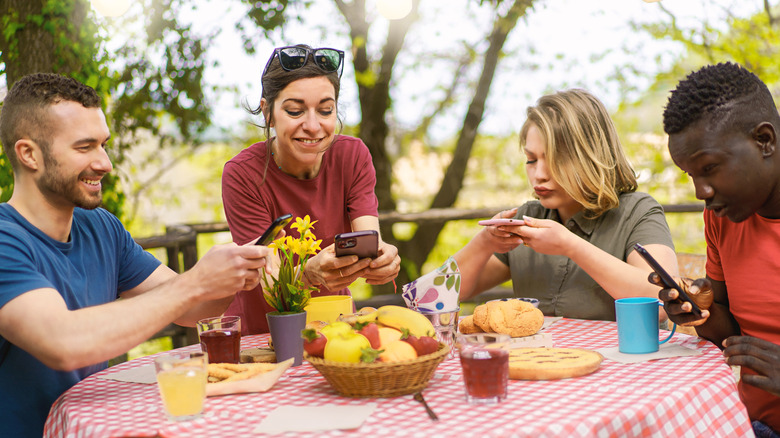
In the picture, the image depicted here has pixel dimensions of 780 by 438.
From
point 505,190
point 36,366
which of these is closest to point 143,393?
point 36,366

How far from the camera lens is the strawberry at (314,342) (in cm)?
139

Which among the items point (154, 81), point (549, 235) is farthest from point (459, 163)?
point (549, 235)

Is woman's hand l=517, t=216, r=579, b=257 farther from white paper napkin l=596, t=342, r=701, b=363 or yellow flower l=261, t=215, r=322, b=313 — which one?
yellow flower l=261, t=215, r=322, b=313

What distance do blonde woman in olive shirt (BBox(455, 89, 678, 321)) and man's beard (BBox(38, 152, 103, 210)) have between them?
4.08 feet

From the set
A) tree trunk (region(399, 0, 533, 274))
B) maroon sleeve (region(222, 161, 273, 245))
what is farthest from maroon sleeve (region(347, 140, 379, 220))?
tree trunk (region(399, 0, 533, 274))

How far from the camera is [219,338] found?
1.64 meters

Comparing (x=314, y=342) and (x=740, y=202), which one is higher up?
(x=740, y=202)

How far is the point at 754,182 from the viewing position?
63.3 inches

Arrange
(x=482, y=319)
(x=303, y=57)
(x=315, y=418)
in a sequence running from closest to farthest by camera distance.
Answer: (x=315, y=418) → (x=482, y=319) → (x=303, y=57)

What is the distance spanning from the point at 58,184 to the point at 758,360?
5.63 feet

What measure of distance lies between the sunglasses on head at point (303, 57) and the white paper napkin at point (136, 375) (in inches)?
43.2

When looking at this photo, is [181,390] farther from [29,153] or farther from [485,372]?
[29,153]

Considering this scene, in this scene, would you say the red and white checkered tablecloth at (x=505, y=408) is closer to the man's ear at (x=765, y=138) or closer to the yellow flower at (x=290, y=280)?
the yellow flower at (x=290, y=280)

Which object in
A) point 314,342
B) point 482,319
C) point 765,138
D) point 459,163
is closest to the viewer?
point 314,342
